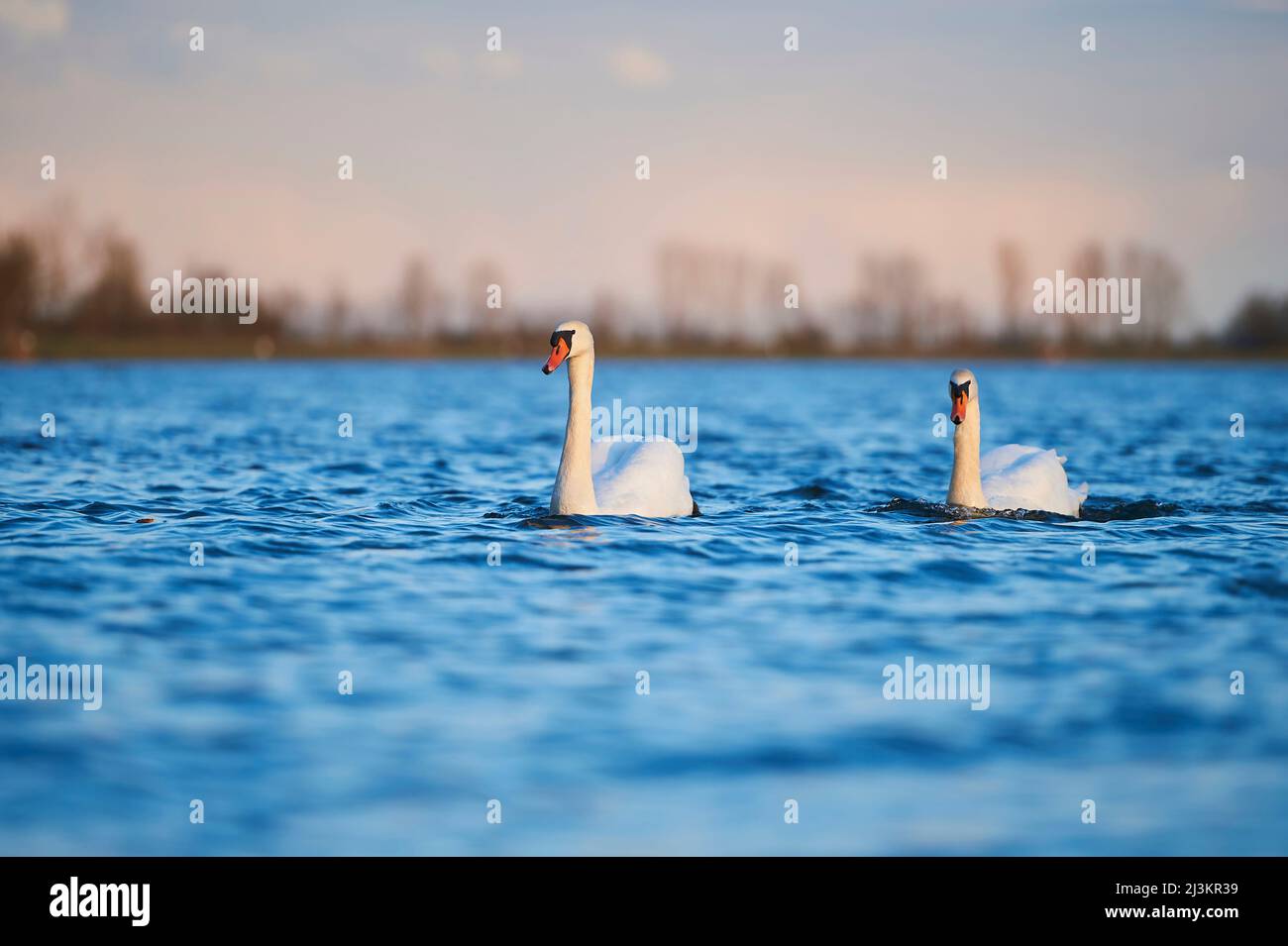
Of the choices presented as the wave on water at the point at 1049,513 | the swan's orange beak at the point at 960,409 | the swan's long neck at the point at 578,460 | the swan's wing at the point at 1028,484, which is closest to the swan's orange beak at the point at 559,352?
the swan's long neck at the point at 578,460

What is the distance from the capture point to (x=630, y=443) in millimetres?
15320

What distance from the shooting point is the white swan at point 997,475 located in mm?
14375

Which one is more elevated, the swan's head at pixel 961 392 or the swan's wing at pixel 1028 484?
the swan's head at pixel 961 392

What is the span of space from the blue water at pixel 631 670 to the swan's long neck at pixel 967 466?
0.33 metres

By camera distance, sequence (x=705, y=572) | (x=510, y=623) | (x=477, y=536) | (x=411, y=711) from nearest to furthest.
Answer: (x=411, y=711)
(x=510, y=623)
(x=705, y=572)
(x=477, y=536)

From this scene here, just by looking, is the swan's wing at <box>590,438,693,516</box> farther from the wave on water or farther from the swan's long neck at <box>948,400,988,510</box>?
the swan's long neck at <box>948,400,988,510</box>

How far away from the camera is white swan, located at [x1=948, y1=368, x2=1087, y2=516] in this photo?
1438 cm

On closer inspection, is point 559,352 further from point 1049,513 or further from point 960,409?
point 1049,513

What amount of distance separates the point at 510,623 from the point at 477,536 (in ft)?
12.6

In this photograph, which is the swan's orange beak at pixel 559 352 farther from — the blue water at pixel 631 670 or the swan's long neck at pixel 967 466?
the swan's long neck at pixel 967 466

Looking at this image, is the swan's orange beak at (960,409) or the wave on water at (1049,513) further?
the wave on water at (1049,513)
